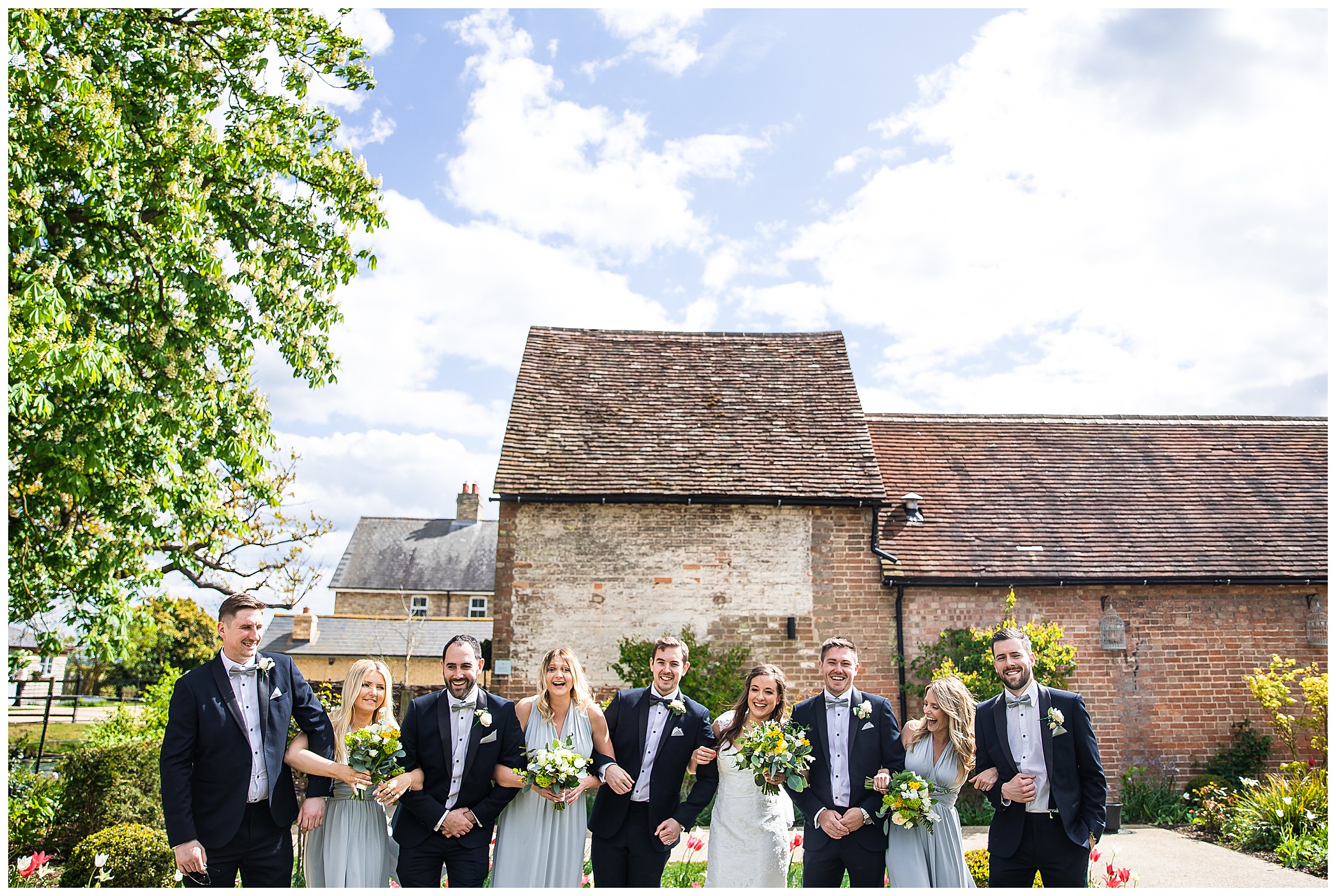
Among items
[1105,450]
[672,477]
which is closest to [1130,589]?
[1105,450]

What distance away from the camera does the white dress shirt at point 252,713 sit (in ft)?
15.1

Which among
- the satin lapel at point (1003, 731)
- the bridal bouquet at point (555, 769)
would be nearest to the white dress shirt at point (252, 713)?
the bridal bouquet at point (555, 769)

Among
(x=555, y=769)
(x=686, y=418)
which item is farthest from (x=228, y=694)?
(x=686, y=418)

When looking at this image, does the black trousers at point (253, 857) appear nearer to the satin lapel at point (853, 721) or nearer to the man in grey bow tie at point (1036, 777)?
the satin lapel at point (853, 721)

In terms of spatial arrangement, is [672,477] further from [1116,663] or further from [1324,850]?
[1324,850]

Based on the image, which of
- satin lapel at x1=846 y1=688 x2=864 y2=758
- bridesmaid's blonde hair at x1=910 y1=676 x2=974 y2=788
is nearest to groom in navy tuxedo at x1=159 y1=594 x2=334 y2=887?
satin lapel at x1=846 y1=688 x2=864 y2=758

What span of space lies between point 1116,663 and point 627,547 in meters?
7.71

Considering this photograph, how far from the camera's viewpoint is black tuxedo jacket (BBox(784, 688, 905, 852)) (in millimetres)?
5016

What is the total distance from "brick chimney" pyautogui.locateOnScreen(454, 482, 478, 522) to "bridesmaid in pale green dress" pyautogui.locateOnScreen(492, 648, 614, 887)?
1247 inches

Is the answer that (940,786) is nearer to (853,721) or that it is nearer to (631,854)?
(853,721)

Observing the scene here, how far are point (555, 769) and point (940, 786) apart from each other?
7.77ft

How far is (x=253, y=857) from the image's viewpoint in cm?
458

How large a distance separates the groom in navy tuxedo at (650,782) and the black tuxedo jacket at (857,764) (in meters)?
0.63

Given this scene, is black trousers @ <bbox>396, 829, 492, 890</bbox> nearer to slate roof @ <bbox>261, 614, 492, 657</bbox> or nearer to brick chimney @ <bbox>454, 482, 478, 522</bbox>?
slate roof @ <bbox>261, 614, 492, 657</bbox>
